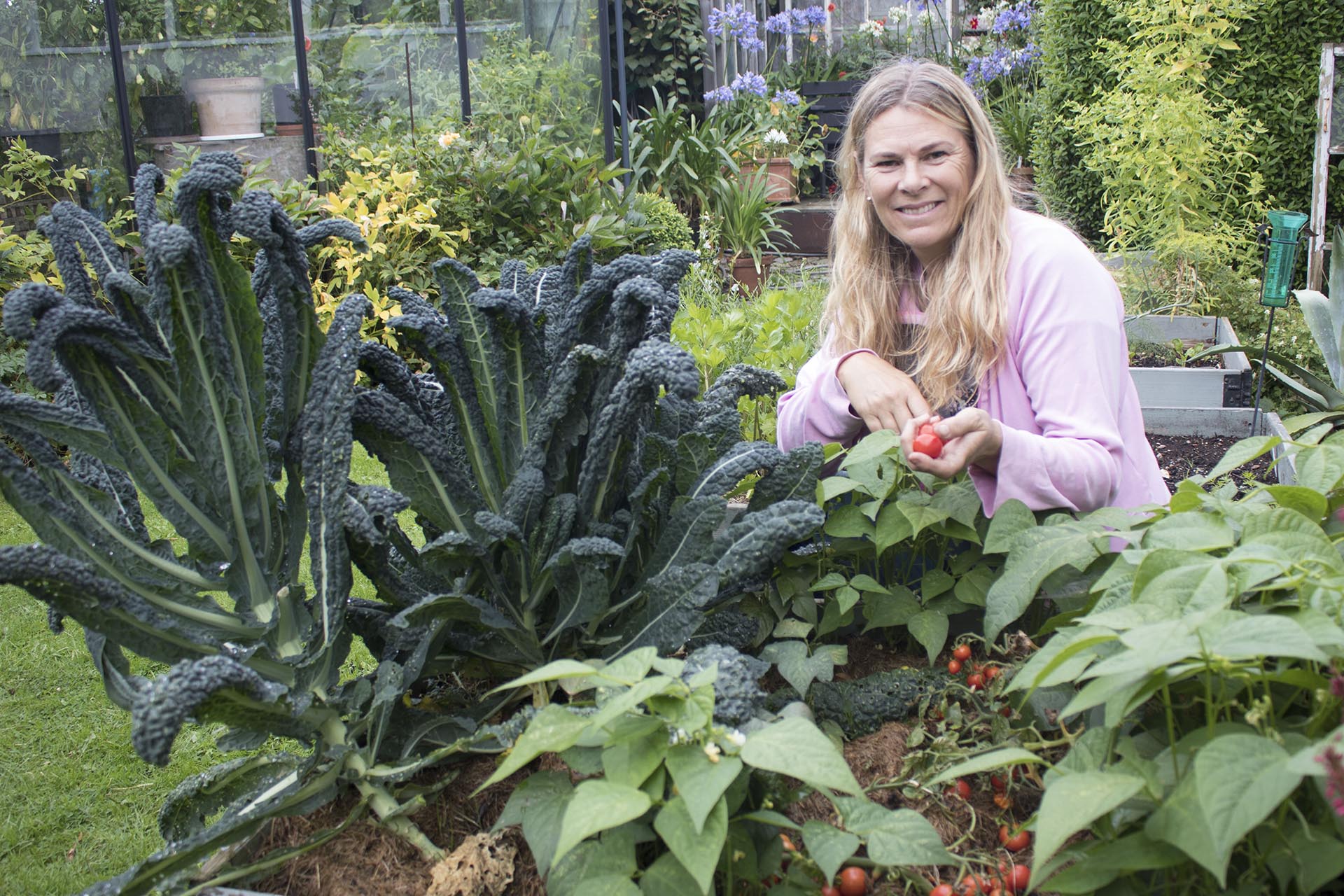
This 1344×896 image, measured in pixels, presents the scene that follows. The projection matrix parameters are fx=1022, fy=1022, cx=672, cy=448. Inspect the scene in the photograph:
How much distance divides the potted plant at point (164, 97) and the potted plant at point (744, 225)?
12.0ft

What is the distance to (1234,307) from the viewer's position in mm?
4949

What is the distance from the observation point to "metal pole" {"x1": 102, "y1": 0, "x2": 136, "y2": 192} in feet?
17.7

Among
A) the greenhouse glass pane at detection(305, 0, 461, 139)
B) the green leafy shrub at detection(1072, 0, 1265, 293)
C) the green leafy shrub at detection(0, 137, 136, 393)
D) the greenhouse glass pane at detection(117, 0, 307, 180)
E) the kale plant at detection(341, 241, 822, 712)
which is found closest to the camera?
the kale plant at detection(341, 241, 822, 712)

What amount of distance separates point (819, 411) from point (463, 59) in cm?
568

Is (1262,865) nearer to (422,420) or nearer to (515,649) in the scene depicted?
(515,649)

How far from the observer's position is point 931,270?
206cm

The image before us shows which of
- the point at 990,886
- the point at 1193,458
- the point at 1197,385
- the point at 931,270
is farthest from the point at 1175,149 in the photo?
the point at 990,886

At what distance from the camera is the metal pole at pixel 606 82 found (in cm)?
730

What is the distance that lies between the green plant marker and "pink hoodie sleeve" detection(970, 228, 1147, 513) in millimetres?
1478

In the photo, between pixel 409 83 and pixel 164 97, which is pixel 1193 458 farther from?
pixel 164 97

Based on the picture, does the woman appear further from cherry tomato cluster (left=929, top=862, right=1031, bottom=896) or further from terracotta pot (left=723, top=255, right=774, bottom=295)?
terracotta pot (left=723, top=255, right=774, bottom=295)

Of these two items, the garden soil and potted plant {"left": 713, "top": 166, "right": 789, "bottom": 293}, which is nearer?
the garden soil

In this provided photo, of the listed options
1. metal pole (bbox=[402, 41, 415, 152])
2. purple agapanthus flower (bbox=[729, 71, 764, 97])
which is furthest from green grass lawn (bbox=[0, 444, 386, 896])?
purple agapanthus flower (bbox=[729, 71, 764, 97])

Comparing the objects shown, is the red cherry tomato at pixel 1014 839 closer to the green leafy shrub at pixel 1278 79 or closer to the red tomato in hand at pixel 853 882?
the red tomato in hand at pixel 853 882
